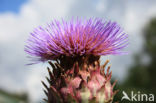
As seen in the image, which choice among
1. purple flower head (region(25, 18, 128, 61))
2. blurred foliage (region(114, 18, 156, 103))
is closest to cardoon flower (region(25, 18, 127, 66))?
purple flower head (region(25, 18, 128, 61))

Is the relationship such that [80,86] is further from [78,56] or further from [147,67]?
[147,67]

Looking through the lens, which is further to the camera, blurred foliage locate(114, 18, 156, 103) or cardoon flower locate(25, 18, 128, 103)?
blurred foliage locate(114, 18, 156, 103)

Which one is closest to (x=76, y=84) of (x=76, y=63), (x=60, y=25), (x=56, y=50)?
(x=76, y=63)

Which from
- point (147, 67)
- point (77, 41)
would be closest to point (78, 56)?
point (77, 41)

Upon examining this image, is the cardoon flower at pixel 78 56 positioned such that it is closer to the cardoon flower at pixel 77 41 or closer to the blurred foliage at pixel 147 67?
the cardoon flower at pixel 77 41

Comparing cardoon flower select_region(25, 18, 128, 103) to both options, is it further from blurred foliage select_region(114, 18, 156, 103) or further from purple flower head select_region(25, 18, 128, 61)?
blurred foliage select_region(114, 18, 156, 103)

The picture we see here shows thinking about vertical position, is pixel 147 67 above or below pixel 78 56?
above

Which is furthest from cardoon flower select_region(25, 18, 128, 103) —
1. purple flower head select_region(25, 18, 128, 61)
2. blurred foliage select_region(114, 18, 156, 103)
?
blurred foliage select_region(114, 18, 156, 103)

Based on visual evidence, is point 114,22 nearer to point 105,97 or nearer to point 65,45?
point 65,45
